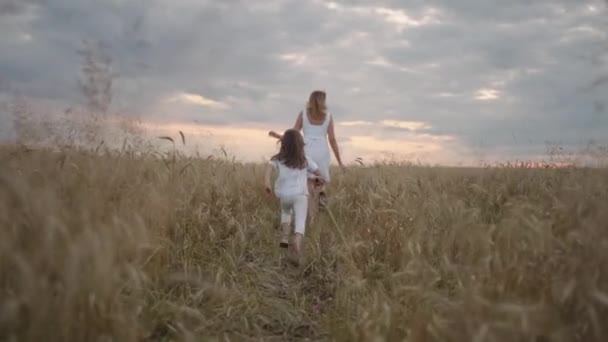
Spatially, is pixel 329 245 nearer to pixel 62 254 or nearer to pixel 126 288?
pixel 126 288

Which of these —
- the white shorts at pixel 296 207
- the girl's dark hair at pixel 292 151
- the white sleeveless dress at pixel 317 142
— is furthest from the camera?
the white sleeveless dress at pixel 317 142

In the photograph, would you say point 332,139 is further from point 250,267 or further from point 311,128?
point 250,267

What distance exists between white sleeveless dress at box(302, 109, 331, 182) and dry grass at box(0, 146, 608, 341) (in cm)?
123

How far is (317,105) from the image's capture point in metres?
7.25

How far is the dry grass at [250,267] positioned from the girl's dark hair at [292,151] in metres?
0.81

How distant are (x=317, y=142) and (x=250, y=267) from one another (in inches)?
118

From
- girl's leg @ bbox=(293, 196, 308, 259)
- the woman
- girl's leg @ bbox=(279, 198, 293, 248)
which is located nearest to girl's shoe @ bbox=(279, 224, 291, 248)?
girl's leg @ bbox=(279, 198, 293, 248)

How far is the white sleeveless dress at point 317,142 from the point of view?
722cm

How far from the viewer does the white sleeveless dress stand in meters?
7.22

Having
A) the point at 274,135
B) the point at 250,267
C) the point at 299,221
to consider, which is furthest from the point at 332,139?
the point at 250,267

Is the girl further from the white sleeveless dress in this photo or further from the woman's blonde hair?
the woman's blonde hair

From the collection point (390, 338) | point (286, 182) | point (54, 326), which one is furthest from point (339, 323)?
point (286, 182)

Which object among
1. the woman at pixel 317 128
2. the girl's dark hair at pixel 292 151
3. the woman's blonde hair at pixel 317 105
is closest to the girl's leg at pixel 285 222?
the girl's dark hair at pixel 292 151

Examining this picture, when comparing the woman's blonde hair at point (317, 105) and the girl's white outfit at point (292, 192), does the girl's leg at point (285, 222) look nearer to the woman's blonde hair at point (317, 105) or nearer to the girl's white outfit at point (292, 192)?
the girl's white outfit at point (292, 192)
